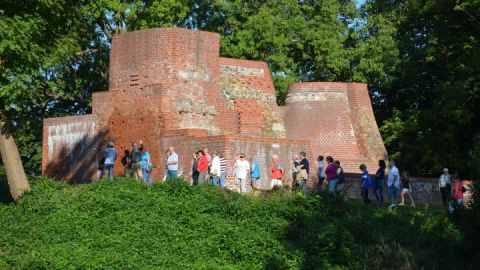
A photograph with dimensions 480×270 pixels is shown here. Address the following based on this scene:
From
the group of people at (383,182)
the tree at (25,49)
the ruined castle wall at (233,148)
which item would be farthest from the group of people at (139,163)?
the group of people at (383,182)

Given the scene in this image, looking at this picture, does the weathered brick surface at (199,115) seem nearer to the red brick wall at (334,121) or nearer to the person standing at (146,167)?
the red brick wall at (334,121)

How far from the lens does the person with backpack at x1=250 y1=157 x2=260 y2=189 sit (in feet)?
93.7

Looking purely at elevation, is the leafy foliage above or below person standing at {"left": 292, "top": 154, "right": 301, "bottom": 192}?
above

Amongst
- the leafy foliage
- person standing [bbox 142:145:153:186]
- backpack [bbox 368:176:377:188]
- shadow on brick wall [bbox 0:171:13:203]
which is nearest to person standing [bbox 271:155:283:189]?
backpack [bbox 368:176:377:188]

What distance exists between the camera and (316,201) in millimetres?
25562

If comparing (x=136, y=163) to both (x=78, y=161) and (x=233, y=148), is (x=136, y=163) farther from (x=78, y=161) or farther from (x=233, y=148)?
(x=78, y=161)

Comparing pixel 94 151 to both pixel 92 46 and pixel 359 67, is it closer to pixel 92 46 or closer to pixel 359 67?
pixel 92 46

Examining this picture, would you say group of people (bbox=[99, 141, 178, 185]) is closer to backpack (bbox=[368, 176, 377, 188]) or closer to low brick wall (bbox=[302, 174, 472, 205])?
low brick wall (bbox=[302, 174, 472, 205])

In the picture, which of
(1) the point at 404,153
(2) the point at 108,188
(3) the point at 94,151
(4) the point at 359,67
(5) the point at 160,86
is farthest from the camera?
(4) the point at 359,67

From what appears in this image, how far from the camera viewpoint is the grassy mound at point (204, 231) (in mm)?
22109

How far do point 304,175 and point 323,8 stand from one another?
2025 cm

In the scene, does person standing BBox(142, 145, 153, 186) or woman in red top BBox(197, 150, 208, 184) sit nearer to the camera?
woman in red top BBox(197, 150, 208, 184)

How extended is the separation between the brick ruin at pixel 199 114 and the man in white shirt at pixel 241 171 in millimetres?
1105

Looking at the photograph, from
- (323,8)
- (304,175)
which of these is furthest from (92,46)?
(304,175)
